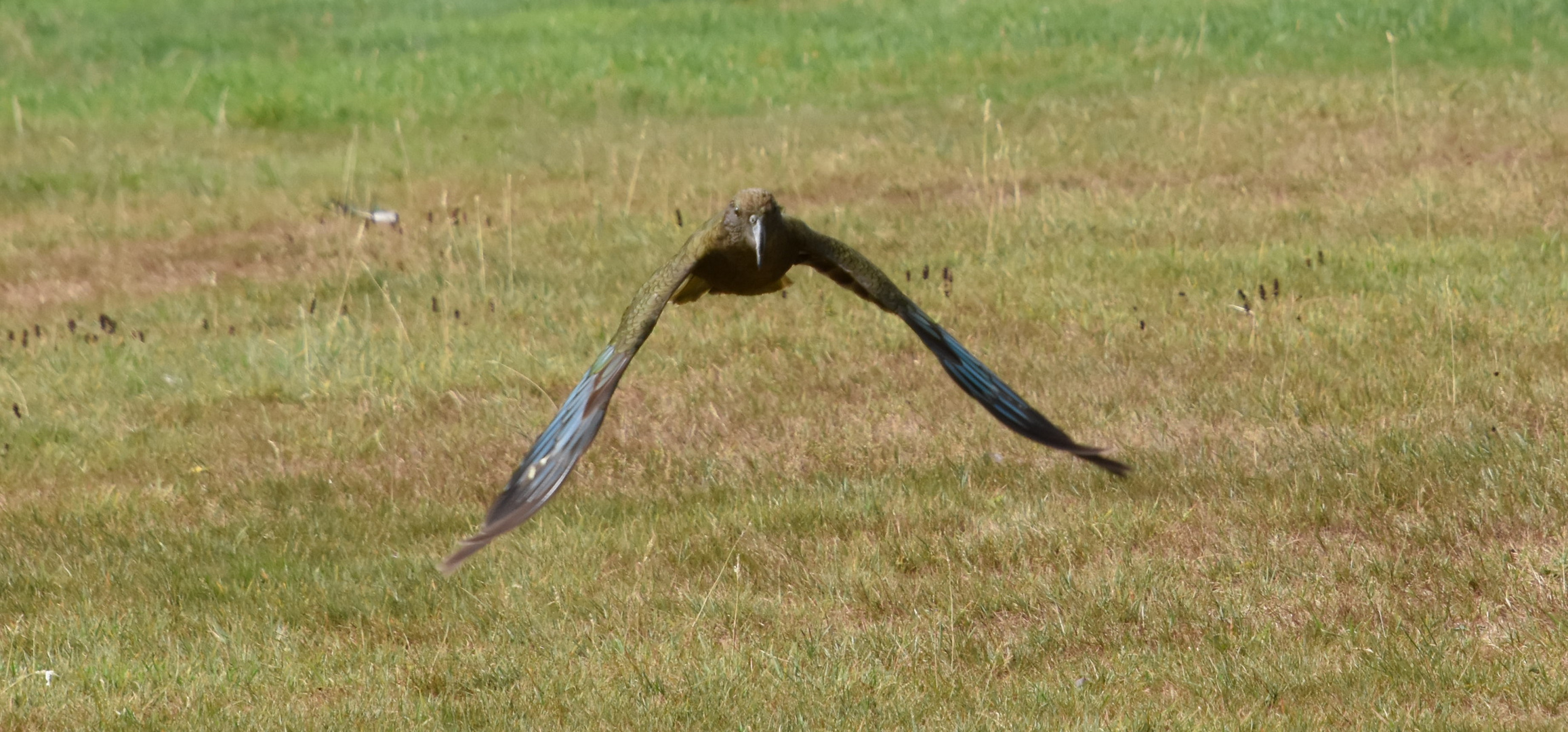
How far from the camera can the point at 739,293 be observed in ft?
15.2

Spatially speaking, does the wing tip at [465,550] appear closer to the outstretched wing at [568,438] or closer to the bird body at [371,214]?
the outstretched wing at [568,438]

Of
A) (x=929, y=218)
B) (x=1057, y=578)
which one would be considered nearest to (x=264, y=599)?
(x=1057, y=578)

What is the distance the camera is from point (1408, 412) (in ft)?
20.6

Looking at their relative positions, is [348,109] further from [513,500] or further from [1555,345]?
[513,500]

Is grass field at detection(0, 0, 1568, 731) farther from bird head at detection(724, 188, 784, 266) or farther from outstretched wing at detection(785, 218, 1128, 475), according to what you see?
bird head at detection(724, 188, 784, 266)

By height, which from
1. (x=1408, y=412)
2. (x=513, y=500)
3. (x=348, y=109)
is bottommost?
(x=348, y=109)

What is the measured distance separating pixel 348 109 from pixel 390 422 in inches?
478

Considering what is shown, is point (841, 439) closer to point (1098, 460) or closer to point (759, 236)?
point (759, 236)

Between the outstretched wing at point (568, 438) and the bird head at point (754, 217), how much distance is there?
0.22 metres

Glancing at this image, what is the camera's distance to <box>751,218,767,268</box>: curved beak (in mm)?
4184

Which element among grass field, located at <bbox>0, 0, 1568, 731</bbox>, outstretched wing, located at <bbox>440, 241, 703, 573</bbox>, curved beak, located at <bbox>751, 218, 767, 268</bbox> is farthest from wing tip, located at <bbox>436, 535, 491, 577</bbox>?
curved beak, located at <bbox>751, 218, 767, 268</bbox>

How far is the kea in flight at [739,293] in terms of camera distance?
3.60m

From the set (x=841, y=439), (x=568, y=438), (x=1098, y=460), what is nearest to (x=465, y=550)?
(x=568, y=438)

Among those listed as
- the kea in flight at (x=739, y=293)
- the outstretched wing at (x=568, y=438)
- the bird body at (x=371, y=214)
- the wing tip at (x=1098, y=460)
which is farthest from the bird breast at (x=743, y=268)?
the bird body at (x=371, y=214)
